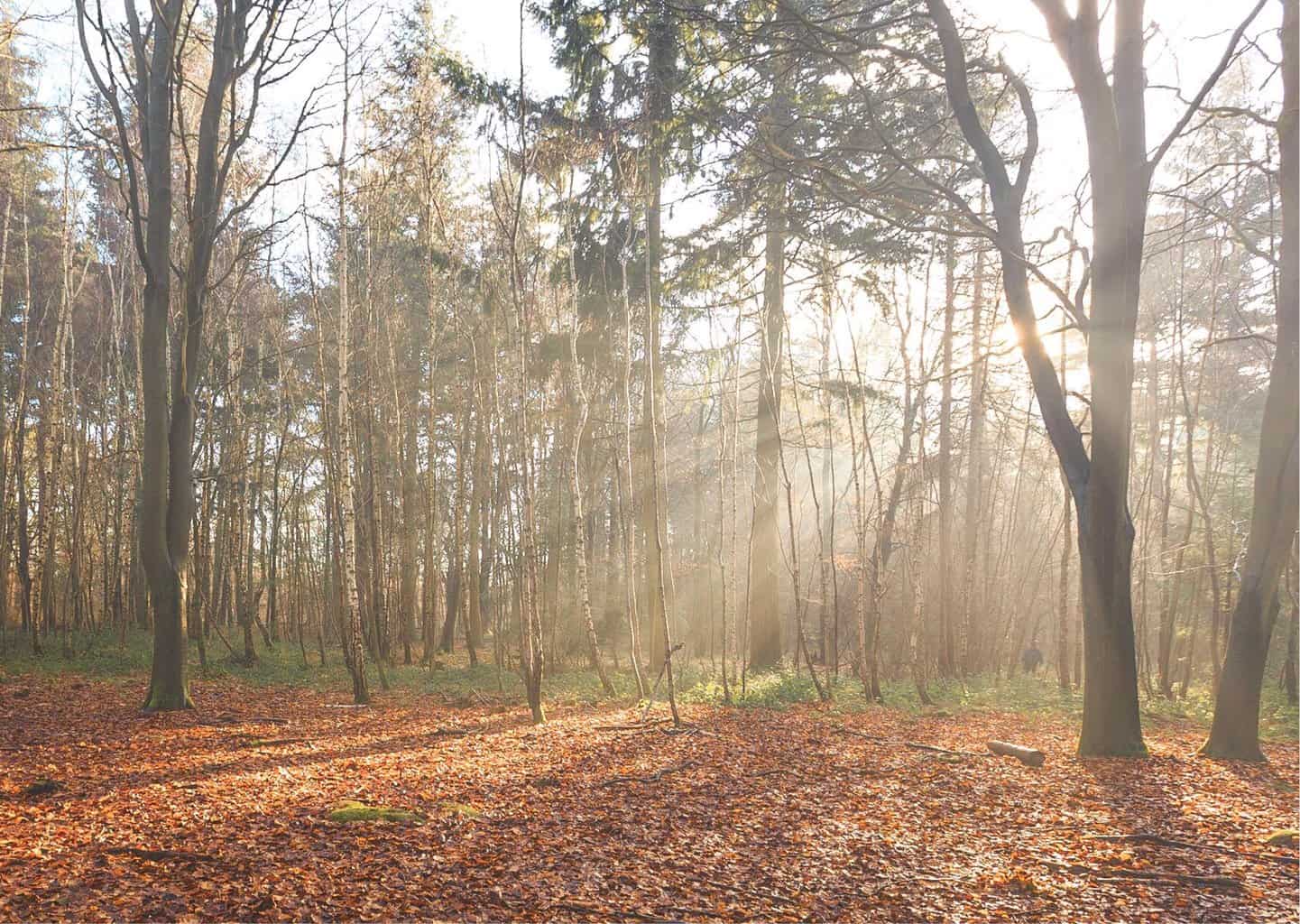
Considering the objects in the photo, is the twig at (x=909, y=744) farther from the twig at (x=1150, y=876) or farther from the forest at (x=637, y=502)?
the twig at (x=1150, y=876)

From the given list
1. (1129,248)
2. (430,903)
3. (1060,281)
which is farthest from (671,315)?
(430,903)

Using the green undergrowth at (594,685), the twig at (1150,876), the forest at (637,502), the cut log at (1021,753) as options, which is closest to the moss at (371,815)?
the forest at (637,502)

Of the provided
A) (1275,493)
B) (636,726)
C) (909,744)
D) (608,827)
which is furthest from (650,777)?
(1275,493)

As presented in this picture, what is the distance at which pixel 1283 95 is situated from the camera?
6426 mm

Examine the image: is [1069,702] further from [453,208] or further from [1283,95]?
[453,208]

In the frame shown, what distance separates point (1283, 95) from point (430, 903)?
9.31 m

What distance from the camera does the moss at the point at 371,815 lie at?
14.1 ft

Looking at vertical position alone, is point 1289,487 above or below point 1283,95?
below

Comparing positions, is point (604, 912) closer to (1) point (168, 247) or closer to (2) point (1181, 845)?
(2) point (1181, 845)

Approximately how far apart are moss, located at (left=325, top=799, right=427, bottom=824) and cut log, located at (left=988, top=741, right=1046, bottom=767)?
209 inches

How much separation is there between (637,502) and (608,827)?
1207cm

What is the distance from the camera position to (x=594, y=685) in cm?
1266

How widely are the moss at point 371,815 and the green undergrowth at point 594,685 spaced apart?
20.6ft

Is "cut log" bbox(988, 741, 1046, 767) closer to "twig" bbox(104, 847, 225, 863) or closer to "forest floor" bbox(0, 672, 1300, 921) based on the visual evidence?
"forest floor" bbox(0, 672, 1300, 921)
